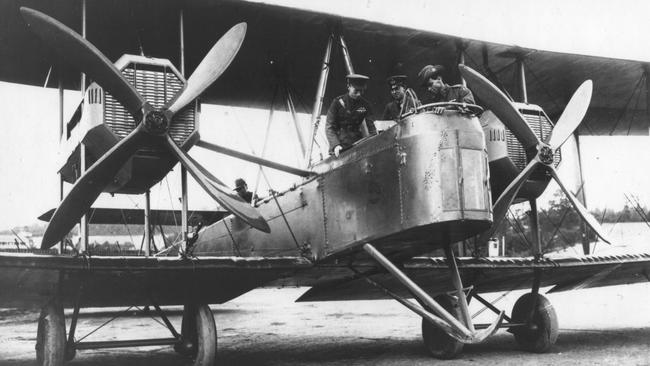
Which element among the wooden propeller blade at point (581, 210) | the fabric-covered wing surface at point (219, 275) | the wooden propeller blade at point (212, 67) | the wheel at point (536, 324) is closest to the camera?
the fabric-covered wing surface at point (219, 275)

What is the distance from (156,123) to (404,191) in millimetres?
2830

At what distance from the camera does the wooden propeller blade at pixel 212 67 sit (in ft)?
22.6

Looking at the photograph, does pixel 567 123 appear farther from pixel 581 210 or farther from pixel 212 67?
pixel 212 67

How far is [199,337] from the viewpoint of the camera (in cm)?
752

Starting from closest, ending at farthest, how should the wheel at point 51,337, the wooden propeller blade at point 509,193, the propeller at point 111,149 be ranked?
1. the propeller at point 111,149
2. the wheel at point 51,337
3. the wooden propeller blade at point 509,193

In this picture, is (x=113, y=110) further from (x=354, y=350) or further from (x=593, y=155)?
(x=593, y=155)

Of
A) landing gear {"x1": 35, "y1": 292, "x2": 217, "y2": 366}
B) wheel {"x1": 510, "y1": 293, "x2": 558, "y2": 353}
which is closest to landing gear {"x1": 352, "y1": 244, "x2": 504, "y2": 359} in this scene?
landing gear {"x1": 35, "y1": 292, "x2": 217, "y2": 366}

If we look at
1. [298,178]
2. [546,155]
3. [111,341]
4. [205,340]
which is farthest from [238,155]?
[546,155]

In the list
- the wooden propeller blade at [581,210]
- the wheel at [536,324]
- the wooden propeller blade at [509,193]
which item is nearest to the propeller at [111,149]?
the wooden propeller blade at [509,193]

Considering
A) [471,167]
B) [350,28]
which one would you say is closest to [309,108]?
[350,28]

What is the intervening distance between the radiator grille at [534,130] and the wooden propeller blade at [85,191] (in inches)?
220

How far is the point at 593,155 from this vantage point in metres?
16.2

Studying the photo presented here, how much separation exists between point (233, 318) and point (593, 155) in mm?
10972

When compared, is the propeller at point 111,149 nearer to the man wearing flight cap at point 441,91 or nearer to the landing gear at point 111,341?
the landing gear at point 111,341
